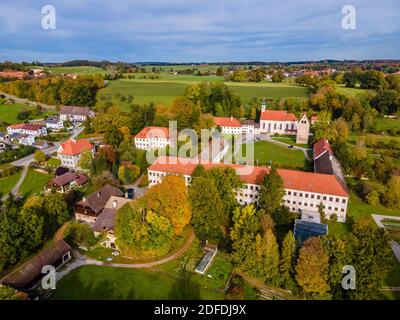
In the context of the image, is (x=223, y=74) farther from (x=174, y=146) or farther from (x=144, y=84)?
(x=174, y=146)

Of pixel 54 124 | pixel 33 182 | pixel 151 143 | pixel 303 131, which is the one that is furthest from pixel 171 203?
→ pixel 54 124

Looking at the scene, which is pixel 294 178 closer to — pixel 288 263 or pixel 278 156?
pixel 288 263

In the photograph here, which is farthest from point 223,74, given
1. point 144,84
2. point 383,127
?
point 383,127

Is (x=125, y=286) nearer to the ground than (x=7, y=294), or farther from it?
nearer to the ground

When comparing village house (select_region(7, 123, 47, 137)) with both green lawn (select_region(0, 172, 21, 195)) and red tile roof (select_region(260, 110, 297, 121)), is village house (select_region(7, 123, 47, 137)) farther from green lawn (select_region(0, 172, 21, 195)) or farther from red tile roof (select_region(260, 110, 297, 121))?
red tile roof (select_region(260, 110, 297, 121))

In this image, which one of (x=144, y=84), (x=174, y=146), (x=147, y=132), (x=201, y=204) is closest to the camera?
(x=201, y=204)

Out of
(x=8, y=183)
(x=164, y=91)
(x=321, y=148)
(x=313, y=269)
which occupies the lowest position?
(x=313, y=269)

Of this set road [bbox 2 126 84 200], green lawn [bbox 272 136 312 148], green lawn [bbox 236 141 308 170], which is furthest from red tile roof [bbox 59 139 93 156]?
green lawn [bbox 272 136 312 148]
